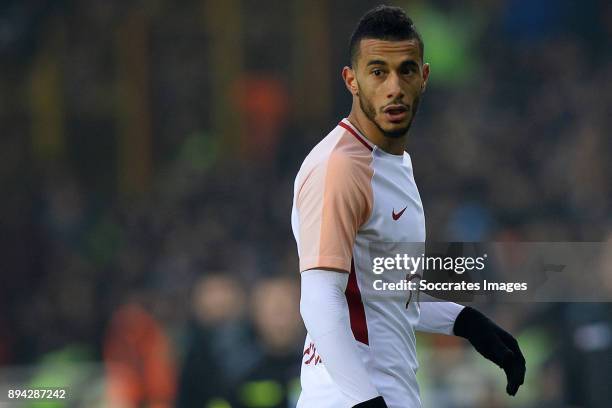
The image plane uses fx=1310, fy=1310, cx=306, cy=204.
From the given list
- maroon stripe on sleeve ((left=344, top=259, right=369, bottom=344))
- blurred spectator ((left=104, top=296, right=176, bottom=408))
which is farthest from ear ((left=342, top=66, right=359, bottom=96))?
blurred spectator ((left=104, top=296, right=176, bottom=408))

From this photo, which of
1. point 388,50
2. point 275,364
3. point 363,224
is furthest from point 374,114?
point 275,364

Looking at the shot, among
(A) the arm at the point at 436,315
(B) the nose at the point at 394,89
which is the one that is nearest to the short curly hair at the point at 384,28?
(B) the nose at the point at 394,89

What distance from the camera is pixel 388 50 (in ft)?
10.8

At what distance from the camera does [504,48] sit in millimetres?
10914

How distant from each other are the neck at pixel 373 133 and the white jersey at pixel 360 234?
18 millimetres

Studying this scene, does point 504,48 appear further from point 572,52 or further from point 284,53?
point 284,53

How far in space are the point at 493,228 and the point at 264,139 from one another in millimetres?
3235

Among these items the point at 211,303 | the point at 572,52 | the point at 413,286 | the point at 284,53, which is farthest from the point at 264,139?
the point at 413,286

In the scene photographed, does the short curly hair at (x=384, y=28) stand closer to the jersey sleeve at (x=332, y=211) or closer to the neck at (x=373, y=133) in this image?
the neck at (x=373, y=133)

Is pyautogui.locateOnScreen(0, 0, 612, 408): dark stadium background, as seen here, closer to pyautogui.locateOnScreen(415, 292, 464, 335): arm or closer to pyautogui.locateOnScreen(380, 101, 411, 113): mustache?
pyautogui.locateOnScreen(415, 292, 464, 335): arm

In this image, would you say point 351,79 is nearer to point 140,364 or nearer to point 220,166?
point 140,364

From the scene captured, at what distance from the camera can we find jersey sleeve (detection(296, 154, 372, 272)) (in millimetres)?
3090

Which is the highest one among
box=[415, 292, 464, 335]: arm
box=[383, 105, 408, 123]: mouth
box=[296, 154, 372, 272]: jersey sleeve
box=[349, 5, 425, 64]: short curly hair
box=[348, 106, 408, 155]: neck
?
box=[349, 5, 425, 64]: short curly hair

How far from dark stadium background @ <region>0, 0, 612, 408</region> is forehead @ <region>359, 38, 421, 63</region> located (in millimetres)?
3071
